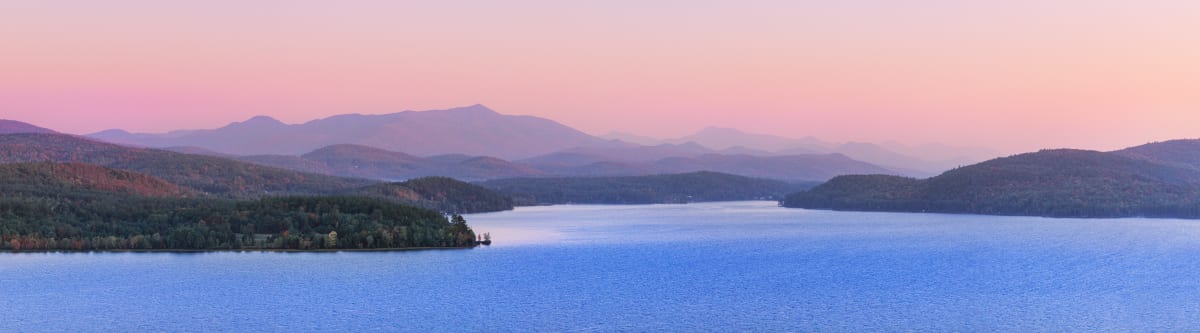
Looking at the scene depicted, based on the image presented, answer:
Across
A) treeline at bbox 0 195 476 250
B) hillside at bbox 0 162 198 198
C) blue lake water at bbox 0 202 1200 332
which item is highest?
hillside at bbox 0 162 198 198

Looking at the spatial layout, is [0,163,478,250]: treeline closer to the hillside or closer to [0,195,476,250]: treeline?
[0,195,476,250]: treeline

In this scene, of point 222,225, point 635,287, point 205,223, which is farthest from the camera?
point 205,223

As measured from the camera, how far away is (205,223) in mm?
128250

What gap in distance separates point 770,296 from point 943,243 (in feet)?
192

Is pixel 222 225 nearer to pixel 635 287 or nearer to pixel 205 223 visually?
pixel 205 223

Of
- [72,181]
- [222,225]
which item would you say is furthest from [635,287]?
[72,181]

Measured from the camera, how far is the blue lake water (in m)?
68.4

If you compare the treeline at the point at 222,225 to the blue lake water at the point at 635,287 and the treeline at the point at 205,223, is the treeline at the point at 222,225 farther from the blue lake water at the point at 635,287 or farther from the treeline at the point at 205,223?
the blue lake water at the point at 635,287

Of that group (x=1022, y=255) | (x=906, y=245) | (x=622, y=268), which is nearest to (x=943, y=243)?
(x=906, y=245)

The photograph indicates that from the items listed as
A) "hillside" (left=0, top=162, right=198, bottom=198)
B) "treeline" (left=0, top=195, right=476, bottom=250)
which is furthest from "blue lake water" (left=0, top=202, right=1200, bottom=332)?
"hillside" (left=0, top=162, right=198, bottom=198)

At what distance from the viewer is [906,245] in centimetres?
12950

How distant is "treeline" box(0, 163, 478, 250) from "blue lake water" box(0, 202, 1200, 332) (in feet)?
19.5

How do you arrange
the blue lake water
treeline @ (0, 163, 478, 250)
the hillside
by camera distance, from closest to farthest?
the blue lake water, treeline @ (0, 163, 478, 250), the hillside

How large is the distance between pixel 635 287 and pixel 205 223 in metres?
60.4
